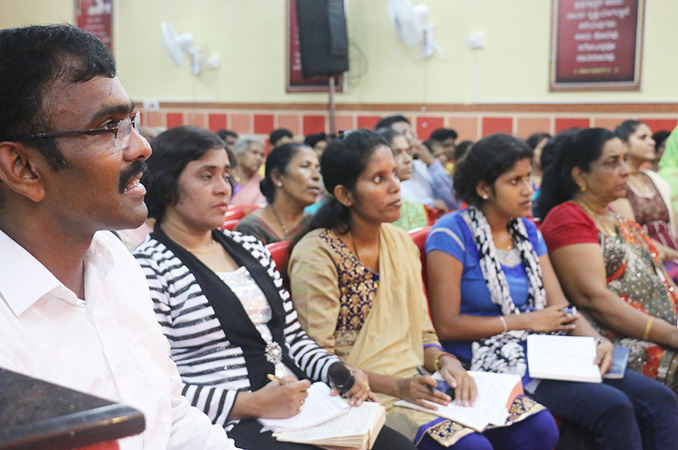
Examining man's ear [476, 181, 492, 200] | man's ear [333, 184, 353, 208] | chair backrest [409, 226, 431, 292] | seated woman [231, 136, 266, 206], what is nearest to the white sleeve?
man's ear [333, 184, 353, 208]

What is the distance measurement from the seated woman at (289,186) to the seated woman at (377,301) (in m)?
0.99

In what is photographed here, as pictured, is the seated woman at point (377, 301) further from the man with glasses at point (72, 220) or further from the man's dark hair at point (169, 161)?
the man with glasses at point (72, 220)

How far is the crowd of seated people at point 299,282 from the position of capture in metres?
1.00

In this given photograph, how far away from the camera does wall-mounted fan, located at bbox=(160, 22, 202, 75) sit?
27.9ft

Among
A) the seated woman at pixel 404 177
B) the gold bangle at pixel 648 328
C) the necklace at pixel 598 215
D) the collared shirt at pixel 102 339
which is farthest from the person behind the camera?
the seated woman at pixel 404 177

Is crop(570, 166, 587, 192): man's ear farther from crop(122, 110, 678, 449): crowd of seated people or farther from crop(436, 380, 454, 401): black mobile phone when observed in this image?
crop(436, 380, 454, 401): black mobile phone

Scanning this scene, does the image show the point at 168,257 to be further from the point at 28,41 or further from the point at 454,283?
the point at 454,283

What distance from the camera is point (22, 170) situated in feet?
3.30

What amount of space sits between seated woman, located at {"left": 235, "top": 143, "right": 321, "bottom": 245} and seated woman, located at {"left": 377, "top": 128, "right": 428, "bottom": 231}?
45cm

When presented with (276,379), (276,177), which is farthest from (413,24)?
(276,379)

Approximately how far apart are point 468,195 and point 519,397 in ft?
2.86

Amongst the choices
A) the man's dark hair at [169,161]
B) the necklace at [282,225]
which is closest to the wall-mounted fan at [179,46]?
the necklace at [282,225]

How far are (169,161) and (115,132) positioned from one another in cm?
85

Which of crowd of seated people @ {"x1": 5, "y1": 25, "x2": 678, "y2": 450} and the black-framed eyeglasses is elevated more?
the black-framed eyeglasses
